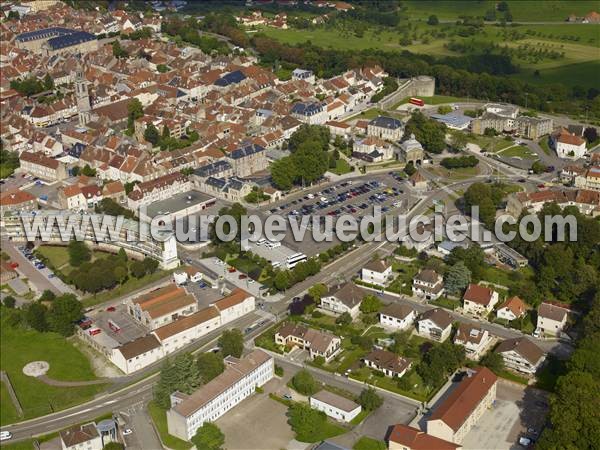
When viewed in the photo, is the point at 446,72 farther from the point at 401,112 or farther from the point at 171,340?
the point at 171,340

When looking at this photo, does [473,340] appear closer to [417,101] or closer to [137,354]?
[137,354]

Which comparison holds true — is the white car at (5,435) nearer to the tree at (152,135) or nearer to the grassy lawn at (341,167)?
the grassy lawn at (341,167)

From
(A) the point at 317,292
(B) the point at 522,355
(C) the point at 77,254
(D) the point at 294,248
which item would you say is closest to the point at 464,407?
(B) the point at 522,355

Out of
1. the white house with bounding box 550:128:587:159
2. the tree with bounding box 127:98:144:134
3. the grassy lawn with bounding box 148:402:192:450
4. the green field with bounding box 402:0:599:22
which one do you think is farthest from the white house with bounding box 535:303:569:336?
the green field with bounding box 402:0:599:22

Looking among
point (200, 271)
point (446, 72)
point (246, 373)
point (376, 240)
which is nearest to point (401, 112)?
point (446, 72)

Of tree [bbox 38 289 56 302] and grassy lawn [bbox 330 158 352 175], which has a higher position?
grassy lawn [bbox 330 158 352 175]

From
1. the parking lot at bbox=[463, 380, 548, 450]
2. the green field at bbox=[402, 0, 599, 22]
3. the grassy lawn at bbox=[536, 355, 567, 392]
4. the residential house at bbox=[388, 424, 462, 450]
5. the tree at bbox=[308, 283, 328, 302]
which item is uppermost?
the green field at bbox=[402, 0, 599, 22]

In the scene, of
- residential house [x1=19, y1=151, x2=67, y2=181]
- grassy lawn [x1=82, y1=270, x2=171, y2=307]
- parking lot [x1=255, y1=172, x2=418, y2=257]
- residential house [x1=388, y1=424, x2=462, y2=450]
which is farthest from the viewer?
residential house [x1=19, y1=151, x2=67, y2=181]

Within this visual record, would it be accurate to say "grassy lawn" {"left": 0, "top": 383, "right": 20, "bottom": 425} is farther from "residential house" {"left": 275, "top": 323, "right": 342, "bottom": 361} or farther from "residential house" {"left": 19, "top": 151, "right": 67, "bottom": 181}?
"residential house" {"left": 19, "top": 151, "right": 67, "bottom": 181}
